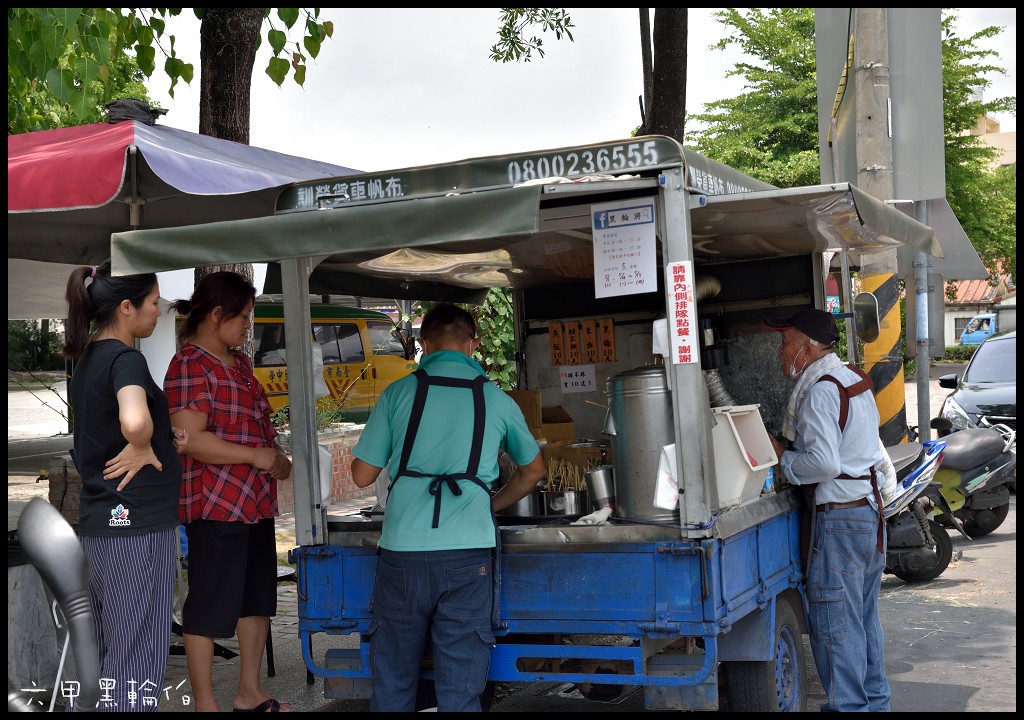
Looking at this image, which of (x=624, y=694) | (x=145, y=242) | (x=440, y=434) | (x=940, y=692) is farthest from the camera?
(x=940, y=692)

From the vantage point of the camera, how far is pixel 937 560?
24.4 ft

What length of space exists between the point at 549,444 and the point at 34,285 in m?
4.70

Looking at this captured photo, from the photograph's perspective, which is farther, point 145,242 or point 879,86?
point 879,86

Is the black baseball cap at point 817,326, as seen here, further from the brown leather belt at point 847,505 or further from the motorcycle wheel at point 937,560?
the motorcycle wheel at point 937,560

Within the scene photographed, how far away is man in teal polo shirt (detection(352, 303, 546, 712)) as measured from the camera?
3740 millimetres

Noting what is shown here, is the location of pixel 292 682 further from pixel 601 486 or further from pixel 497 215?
pixel 497 215

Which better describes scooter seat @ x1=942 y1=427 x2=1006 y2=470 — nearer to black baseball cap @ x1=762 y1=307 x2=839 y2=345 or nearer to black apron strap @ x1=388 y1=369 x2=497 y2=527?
black baseball cap @ x1=762 y1=307 x2=839 y2=345

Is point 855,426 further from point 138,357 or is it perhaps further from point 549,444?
point 138,357

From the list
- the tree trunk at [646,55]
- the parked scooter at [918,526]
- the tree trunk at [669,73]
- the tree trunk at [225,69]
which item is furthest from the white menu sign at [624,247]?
the tree trunk at [646,55]

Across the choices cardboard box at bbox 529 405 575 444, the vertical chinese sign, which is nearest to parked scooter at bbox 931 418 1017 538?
cardboard box at bbox 529 405 575 444

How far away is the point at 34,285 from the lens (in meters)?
7.78

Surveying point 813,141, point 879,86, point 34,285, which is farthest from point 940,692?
point 813,141

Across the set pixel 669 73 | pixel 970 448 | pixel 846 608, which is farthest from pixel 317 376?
pixel 669 73

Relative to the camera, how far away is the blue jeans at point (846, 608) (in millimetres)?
4426
